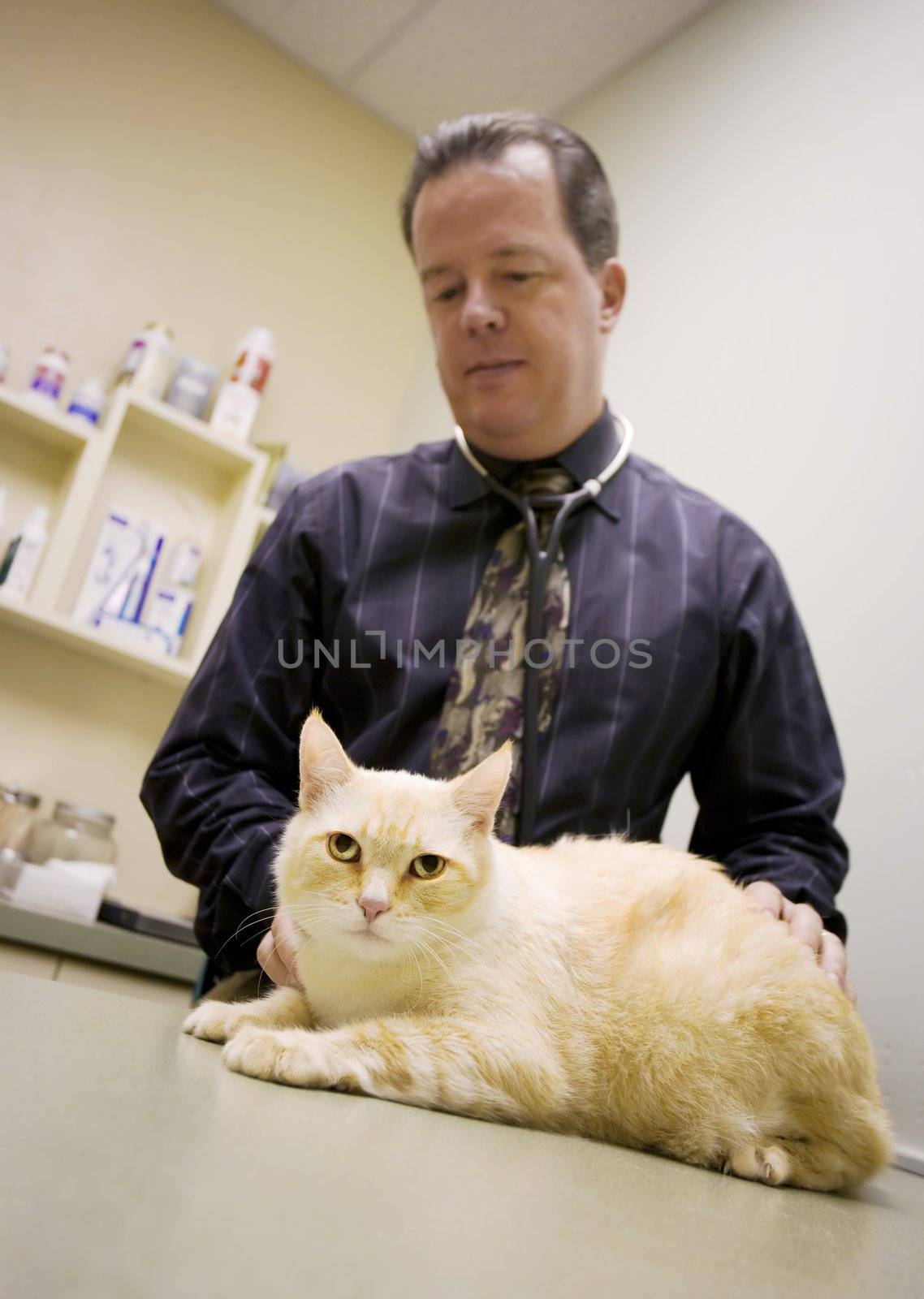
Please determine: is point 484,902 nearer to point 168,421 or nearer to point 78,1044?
point 78,1044

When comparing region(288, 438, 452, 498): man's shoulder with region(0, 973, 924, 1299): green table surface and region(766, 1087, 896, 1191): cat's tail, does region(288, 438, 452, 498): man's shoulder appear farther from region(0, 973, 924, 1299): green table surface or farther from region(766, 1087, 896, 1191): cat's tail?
region(766, 1087, 896, 1191): cat's tail

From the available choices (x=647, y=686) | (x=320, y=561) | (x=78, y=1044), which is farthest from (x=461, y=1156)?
(x=320, y=561)

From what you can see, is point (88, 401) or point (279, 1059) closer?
point (279, 1059)

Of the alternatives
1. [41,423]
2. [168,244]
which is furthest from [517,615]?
[168,244]

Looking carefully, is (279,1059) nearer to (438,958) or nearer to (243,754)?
(438,958)

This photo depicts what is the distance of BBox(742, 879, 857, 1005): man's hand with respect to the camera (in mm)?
949

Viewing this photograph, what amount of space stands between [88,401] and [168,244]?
0.62 metres

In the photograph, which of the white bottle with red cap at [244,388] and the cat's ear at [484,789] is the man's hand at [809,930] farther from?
the white bottle with red cap at [244,388]

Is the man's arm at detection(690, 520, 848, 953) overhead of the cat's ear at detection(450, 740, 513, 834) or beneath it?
overhead

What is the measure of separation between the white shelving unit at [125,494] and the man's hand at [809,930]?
1854 mm

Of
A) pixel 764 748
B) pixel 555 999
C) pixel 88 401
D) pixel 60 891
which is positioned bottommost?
pixel 60 891

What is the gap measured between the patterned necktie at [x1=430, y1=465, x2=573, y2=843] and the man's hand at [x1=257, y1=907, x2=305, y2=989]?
12.8 inches

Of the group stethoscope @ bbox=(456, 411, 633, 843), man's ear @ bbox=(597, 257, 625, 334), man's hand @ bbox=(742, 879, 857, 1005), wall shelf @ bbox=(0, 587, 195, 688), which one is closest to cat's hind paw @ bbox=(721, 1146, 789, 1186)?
man's hand @ bbox=(742, 879, 857, 1005)

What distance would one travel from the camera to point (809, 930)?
0.96m
